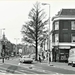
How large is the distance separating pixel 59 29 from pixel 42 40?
6812 mm

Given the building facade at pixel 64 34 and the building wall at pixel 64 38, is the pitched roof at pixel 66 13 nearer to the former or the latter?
the building facade at pixel 64 34

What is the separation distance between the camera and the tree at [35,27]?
5716 centimetres

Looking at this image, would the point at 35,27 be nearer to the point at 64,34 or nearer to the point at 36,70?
the point at 64,34

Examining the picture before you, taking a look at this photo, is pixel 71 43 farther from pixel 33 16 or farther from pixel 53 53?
pixel 33 16

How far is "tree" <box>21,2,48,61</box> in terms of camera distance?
57.2 m

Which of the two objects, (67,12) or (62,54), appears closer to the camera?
(62,54)

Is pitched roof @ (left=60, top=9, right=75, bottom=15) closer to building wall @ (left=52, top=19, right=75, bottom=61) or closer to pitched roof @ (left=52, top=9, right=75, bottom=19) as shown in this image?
pitched roof @ (left=52, top=9, right=75, bottom=19)

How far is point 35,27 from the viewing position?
57.0 meters

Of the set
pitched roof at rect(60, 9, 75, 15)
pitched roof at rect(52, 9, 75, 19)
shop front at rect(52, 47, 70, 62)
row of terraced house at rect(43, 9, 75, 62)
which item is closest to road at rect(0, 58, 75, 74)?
shop front at rect(52, 47, 70, 62)

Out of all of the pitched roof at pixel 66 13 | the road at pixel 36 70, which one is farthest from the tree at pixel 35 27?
the road at pixel 36 70

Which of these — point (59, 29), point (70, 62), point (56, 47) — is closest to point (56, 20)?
point (59, 29)

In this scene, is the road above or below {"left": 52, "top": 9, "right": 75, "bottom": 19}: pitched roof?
below

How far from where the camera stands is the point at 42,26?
57.9m

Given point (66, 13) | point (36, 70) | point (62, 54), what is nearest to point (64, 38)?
point (62, 54)
